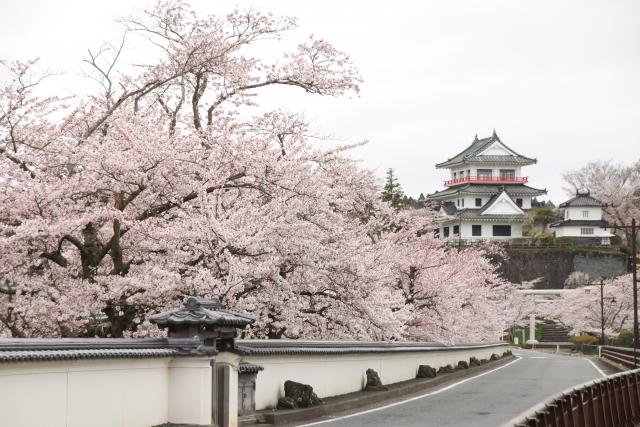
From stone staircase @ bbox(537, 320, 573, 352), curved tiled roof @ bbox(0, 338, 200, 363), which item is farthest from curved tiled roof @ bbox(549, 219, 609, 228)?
curved tiled roof @ bbox(0, 338, 200, 363)

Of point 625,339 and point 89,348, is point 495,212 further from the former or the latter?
point 89,348

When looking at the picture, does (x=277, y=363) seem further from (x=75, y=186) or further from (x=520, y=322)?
(x=520, y=322)

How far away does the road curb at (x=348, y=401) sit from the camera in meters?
15.0

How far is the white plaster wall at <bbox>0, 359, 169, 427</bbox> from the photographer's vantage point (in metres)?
9.75

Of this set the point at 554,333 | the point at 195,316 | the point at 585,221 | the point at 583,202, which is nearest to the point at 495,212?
the point at 583,202

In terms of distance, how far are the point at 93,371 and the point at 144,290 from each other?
6.79m

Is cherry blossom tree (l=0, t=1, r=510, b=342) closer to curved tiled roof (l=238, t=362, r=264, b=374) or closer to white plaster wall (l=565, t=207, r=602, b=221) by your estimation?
curved tiled roof (l=238, t=362, r=264, b=374)

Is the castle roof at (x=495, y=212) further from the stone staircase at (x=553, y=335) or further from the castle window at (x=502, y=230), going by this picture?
the stone staircase at (x=553, y=335)

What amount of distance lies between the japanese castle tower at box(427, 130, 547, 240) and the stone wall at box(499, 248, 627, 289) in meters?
6.81

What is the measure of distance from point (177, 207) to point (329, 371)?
192 inches

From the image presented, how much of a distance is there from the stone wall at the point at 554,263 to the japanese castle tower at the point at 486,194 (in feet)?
22.3

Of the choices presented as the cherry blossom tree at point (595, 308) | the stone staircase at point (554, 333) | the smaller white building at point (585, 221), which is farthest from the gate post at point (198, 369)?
the smaller white building at point (585, 221)

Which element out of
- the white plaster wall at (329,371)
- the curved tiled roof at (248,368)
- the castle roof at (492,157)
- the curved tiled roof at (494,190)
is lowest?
the white plaster wall at (329,371)

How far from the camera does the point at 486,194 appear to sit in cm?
11162
